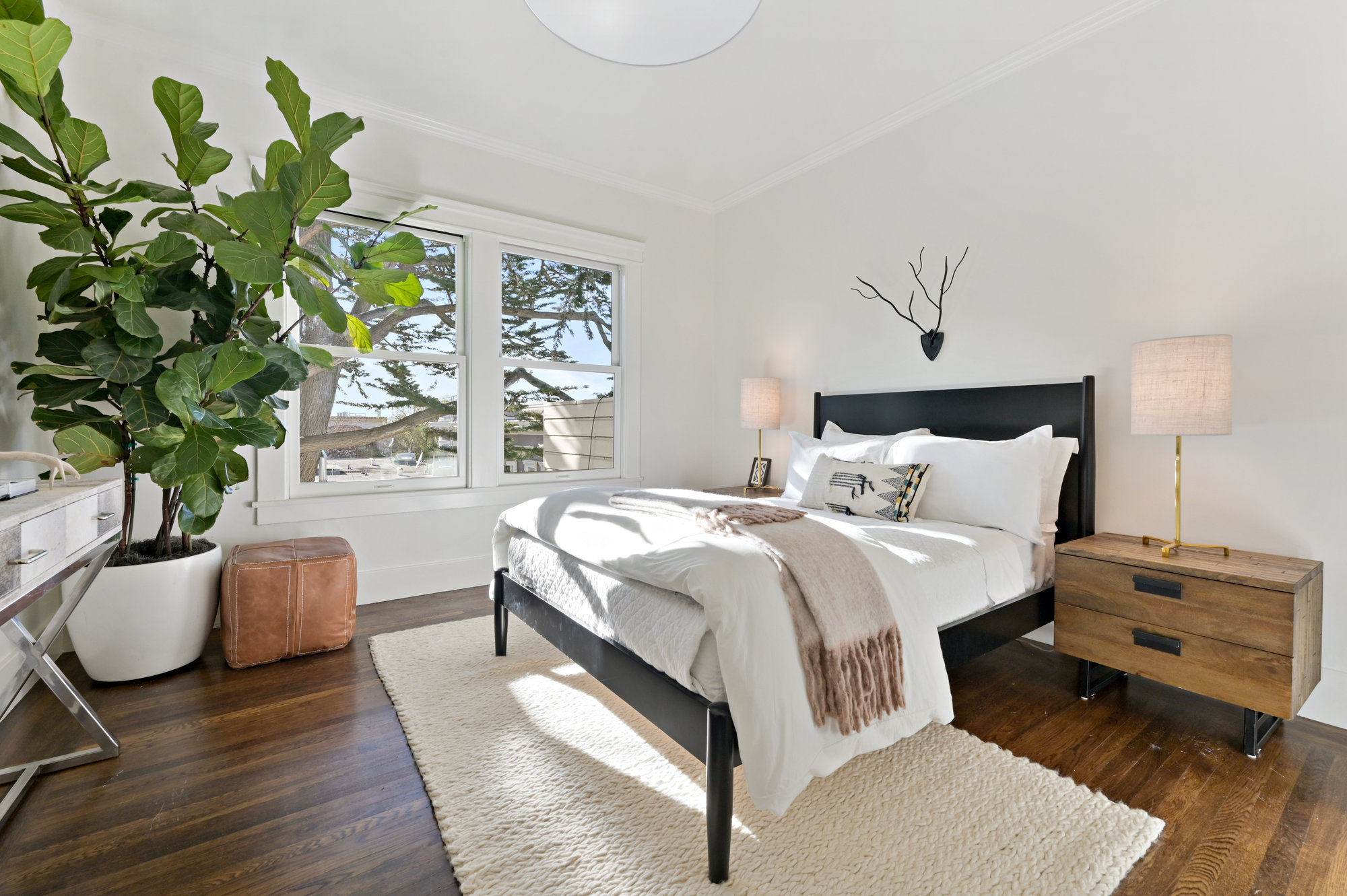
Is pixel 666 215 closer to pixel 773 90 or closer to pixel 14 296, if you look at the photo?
pixel 773 90

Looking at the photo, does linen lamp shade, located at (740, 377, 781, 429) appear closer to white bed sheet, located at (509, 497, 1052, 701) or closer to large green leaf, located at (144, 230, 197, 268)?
white bed sheet, located at (509, 497, 1052, 701)

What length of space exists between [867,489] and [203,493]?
8.69 feet

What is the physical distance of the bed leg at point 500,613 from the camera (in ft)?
8.54

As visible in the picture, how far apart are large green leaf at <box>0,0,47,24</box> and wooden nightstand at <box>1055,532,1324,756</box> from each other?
145 inches

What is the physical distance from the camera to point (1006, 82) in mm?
2932

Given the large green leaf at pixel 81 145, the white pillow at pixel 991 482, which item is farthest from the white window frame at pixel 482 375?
the white pillow at pixel 991 482

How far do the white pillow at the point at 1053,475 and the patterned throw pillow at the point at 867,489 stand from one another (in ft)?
1.57

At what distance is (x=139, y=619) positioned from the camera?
232 cm

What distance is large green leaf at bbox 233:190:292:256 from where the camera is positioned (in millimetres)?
2072

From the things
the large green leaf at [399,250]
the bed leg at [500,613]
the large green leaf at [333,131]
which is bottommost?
the bed leg at [500,613]

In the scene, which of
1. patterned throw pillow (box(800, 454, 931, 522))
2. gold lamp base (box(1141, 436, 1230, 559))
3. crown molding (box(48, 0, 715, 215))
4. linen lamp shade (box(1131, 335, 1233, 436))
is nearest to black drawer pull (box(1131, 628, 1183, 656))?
gold lamp base (box(1141, 436, 1230, 559))

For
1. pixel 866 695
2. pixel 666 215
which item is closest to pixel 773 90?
pixel 666 215

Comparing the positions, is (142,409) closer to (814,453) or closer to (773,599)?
(773,599)

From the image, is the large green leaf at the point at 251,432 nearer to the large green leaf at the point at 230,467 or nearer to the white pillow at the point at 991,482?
the large green leaf at the point at 230,467
